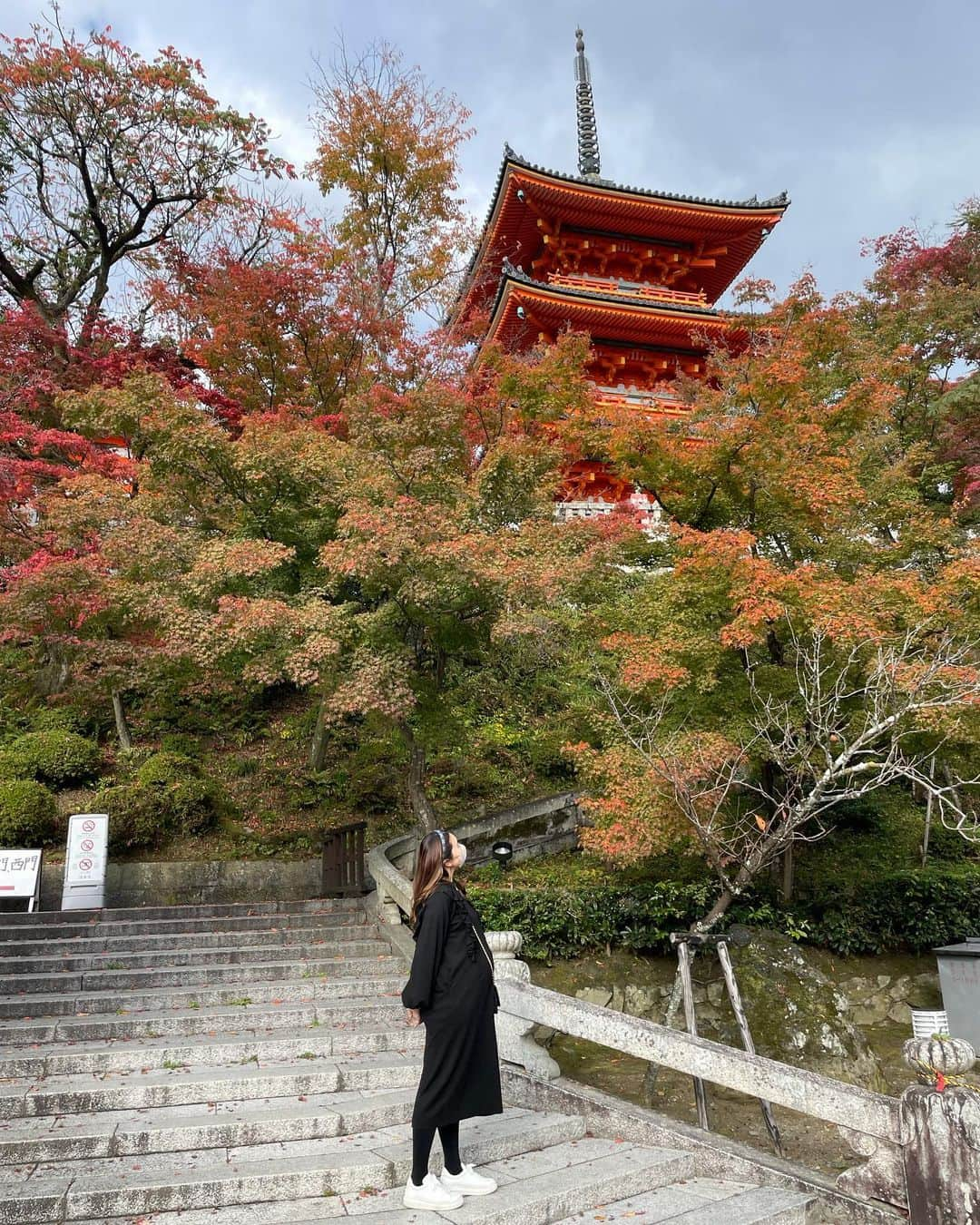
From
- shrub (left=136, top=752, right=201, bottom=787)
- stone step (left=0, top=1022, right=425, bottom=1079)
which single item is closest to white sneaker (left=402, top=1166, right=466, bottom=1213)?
stone step (left=0, top=1022, right=425, bottom=1079)

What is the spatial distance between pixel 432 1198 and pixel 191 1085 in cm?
220

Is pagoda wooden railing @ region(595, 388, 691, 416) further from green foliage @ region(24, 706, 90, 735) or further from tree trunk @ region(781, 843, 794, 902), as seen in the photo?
green foliage @ region(24, 706, 90, 735)

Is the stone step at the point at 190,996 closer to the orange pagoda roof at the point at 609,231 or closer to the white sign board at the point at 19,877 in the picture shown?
the white sign board at the point at 19,877

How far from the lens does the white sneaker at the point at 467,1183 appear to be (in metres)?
3.87

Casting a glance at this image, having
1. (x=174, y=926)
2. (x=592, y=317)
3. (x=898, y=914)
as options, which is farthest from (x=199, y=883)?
(x=592, y=317)

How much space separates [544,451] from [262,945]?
6833mm

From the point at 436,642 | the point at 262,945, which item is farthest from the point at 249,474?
the point at 262,945

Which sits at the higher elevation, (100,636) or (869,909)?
(100,636)

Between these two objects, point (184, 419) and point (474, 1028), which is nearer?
point (474, 1028)

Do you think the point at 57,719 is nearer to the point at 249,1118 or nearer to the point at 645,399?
the point at 249,1118

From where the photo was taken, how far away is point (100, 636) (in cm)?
1282

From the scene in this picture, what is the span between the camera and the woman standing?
3729 mm

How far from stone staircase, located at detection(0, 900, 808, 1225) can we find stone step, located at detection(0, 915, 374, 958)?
0.60ft

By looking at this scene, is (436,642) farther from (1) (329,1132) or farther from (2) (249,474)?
(1) (329,1132)
